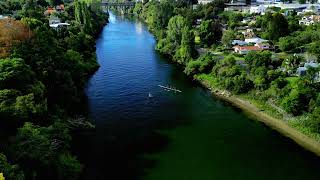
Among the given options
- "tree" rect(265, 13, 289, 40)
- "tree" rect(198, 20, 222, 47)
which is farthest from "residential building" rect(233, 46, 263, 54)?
"tree" rect(198, 20, 222, 47)

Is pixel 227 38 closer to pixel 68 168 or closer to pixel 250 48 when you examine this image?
pixel 250 48

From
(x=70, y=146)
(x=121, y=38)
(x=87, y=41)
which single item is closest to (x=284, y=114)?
(x=70, y=146)

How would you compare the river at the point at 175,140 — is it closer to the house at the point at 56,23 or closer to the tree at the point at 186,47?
the tree at the point at 186,47

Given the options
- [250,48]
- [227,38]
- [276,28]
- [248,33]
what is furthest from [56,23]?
[276,28]

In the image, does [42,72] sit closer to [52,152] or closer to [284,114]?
[52,152]

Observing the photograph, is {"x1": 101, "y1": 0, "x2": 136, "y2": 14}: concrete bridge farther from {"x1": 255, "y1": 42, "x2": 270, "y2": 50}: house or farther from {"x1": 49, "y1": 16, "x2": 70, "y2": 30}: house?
{"x1": 255, "y1": 42, "x2": 270, "y2": 50}: house

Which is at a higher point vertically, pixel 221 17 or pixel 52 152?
pixel 221 17

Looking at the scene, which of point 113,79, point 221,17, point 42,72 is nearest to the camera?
point 42,72
